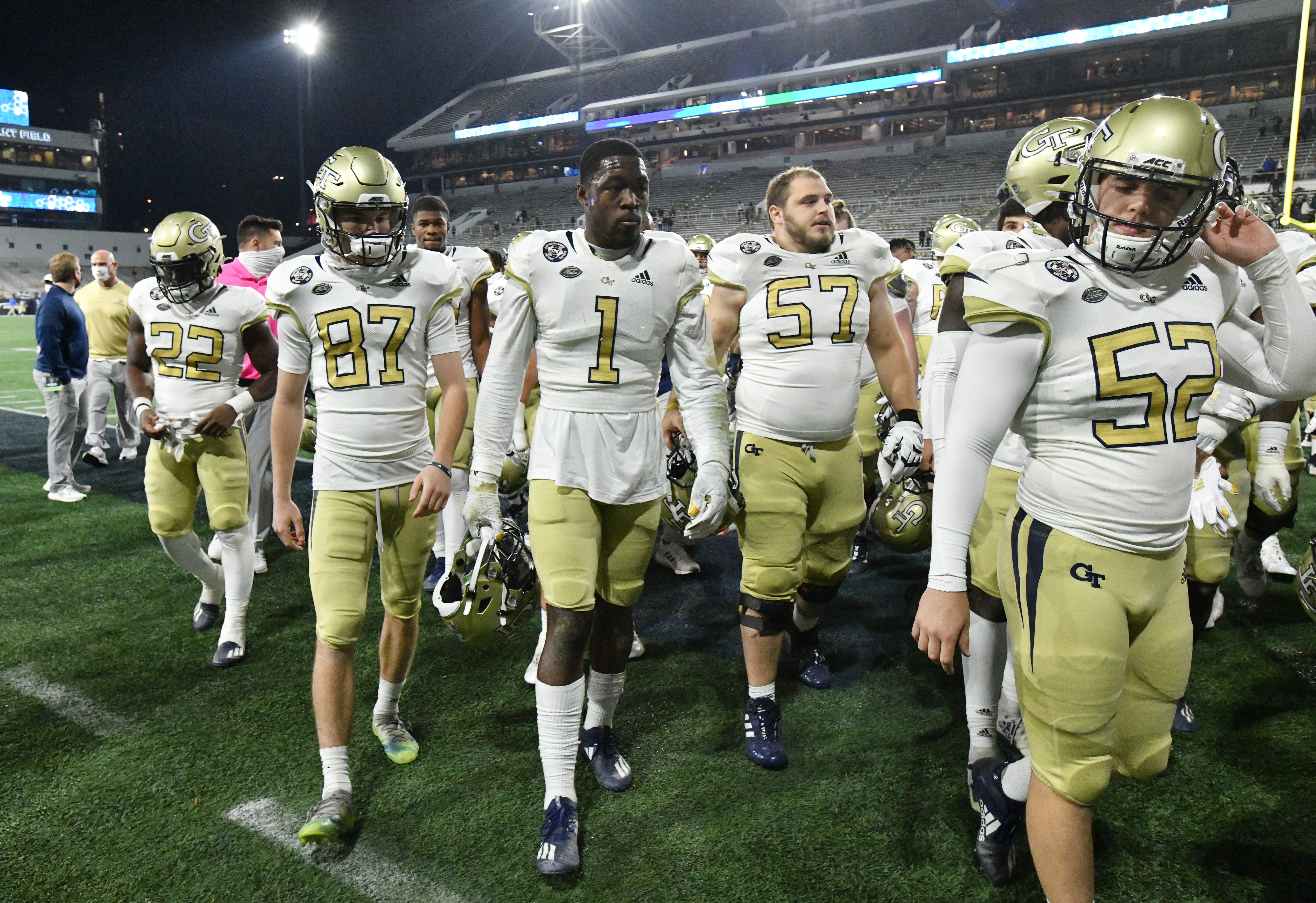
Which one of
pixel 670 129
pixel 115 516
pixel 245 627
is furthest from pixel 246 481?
pixel 670 129

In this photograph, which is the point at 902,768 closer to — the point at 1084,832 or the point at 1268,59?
the point at 1084,832

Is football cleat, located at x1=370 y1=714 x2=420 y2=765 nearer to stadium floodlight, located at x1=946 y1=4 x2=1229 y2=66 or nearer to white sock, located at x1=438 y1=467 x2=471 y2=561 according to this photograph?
white sock, located at x1=438 y1=467 x2=471 y2=561

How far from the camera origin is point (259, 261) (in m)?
5.40

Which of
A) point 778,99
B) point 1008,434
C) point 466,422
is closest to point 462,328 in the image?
point 466,422

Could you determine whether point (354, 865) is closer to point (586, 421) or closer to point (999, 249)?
point (586, 421)

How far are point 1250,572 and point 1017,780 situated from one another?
3167 mm

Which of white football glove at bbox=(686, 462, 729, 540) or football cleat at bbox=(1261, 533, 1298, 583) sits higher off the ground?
white football glove at bbox=(686, 462, 729, 540)

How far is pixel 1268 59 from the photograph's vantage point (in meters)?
29.2

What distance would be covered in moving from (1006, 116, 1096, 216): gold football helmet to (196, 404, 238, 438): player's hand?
350cm

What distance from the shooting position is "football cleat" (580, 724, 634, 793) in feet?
9.83

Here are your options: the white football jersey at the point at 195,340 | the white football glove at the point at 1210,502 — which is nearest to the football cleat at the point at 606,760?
A: the white football glove at the point at 1210,502

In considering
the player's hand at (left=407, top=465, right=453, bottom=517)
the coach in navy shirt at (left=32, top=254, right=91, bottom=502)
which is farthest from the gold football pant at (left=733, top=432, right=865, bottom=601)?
the coach in navy shirt at (left=32, top=254, right=91, bottom=502)

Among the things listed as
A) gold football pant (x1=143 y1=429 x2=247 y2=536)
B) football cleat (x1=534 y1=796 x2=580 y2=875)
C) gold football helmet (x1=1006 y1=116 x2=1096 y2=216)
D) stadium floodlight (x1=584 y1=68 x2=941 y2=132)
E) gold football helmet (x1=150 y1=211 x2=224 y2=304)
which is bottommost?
football cleat (x1=534 y1=796 x2=580 y2=875)

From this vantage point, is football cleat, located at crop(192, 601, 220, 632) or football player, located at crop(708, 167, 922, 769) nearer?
football player, located at crop(708, 167, 922, 769)
